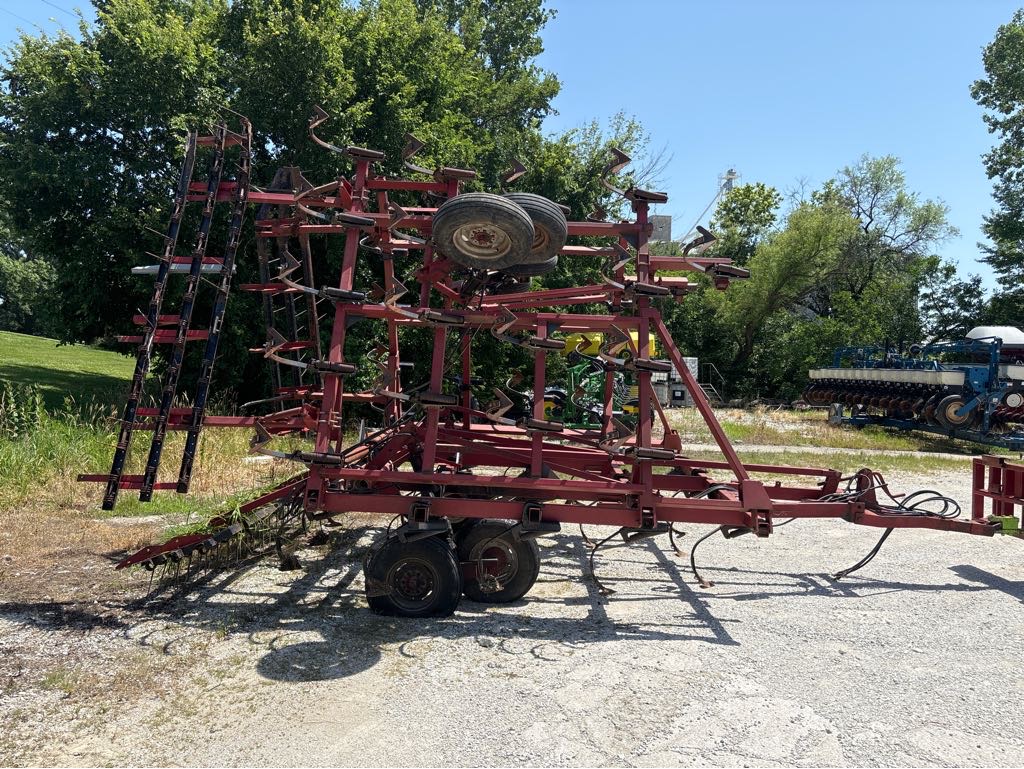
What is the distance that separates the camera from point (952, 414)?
16.1 metres

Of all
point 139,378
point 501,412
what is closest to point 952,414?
point 501,412

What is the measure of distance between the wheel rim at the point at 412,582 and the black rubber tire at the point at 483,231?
212cm

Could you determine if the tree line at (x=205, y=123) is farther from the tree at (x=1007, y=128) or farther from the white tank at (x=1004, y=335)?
the tree at (x=1007, y=128)

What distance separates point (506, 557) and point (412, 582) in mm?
729

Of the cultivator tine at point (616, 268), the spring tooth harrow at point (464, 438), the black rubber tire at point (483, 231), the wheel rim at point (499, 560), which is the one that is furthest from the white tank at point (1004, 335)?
the black rubber tire at point (483, 231)

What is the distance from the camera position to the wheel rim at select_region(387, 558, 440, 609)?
197 inches

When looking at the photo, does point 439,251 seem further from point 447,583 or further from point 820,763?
point 820,763

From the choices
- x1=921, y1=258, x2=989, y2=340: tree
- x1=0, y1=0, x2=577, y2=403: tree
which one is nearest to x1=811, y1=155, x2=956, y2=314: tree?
x1=921, y1=258, x2=989, y2=340: tree

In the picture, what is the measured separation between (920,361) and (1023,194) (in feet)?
52.4

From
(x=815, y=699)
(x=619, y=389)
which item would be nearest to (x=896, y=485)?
(x=619, y=389)

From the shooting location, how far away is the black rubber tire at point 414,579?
196 inches

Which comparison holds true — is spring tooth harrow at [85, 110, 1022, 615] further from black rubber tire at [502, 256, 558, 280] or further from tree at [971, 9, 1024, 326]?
tree at [971, 9, 1024, 326]

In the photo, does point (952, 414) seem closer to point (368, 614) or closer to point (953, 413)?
point (953, 413)

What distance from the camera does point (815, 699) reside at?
3.92 metres
